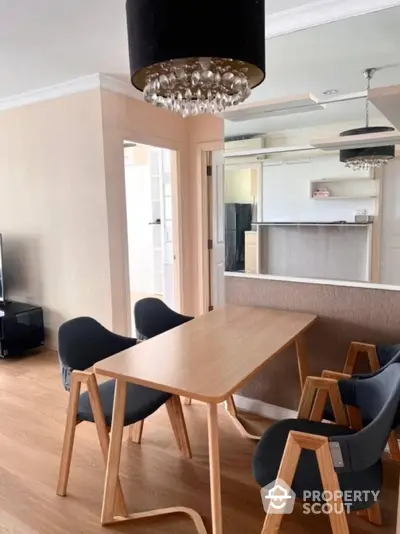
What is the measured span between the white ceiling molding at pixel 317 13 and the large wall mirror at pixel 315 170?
37 millimetres

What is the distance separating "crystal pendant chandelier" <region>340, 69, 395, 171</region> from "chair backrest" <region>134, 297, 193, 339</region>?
147 centimetres

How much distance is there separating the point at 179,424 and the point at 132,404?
1.51 ft

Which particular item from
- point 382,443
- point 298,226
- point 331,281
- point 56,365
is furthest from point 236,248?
point 56,365

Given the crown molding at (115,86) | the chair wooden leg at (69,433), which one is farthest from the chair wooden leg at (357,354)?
the crown molding at (115,86)

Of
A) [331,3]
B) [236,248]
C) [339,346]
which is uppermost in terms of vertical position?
[331,3]

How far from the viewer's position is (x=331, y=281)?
2.53m

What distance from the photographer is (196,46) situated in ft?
4.23

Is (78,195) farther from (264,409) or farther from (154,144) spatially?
(264,409)

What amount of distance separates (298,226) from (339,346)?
31.9 inches

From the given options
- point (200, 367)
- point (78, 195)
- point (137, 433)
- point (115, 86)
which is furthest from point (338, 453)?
point (115, 86)

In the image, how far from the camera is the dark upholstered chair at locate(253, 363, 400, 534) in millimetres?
1384

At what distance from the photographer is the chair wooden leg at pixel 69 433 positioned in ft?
6.36

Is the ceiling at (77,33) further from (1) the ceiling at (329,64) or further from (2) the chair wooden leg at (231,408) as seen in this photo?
(2) the chair wooden leg at (231,408)

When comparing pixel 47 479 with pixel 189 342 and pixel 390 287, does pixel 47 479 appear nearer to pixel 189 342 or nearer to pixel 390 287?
pixel 189 342
